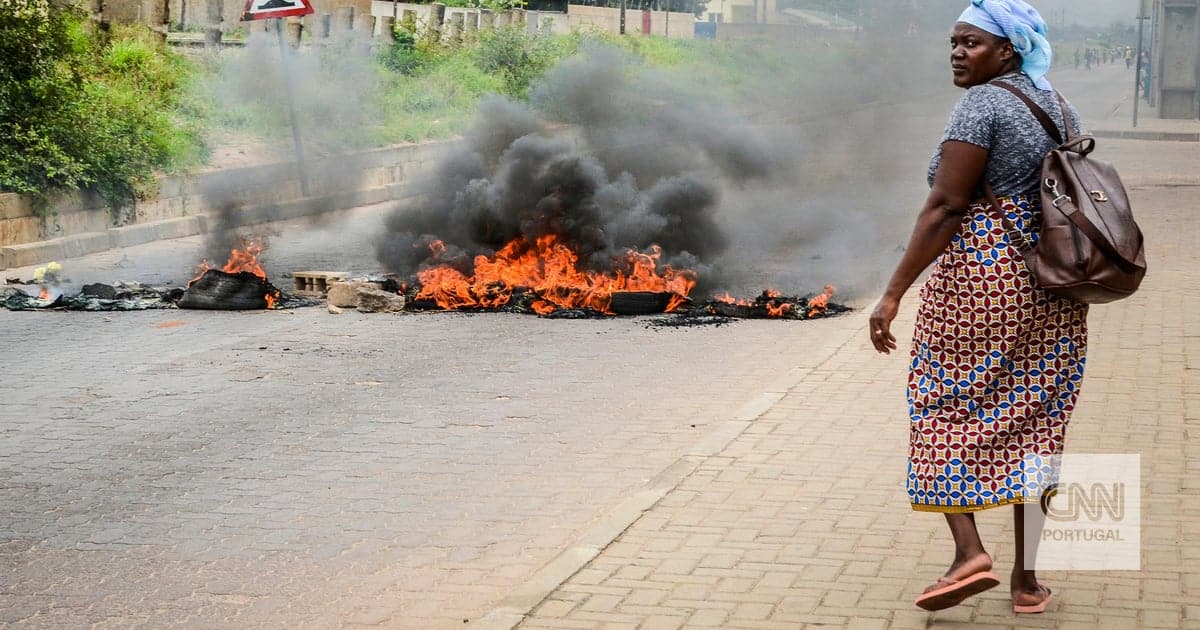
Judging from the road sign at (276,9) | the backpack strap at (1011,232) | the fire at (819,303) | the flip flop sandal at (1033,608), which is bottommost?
the fire at (819,303)

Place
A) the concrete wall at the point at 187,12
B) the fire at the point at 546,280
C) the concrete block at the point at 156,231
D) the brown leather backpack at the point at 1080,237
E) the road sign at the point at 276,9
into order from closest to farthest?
the brown leather backpack at the point at 1080,237, the fire at the point at 546,280, the concrete block at the point at 156,231, the road sign at the point at 276,9, the concrete wall at the point at 187,12

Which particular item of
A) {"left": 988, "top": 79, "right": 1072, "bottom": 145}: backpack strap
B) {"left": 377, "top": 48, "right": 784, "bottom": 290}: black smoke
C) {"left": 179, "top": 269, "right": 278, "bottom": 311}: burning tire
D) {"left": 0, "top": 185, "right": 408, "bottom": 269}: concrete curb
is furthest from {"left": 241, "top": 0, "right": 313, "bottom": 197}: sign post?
{"left": 988, "top": 79, "right": 1072, "bottom": 145}: backpack strap

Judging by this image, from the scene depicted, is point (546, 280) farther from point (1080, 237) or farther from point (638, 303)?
point (1080, 237)

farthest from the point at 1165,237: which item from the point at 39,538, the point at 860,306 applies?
the point at 39,538

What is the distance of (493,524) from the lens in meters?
5.64

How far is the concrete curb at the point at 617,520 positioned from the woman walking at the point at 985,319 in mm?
1174

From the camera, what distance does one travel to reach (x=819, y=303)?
10.7 metres

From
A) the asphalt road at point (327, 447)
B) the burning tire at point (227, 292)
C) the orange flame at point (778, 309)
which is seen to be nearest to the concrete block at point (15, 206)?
the asphalt road at point (327, 447)

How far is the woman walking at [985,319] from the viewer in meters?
4.07

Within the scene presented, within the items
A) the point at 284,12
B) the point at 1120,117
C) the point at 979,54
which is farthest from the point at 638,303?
the point at 1120,117

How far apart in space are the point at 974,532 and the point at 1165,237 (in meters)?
10.9

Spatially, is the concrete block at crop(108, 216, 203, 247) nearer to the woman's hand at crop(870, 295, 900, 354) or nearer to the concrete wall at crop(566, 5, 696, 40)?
the woman's hand at crop(870, 295, 900, 354)

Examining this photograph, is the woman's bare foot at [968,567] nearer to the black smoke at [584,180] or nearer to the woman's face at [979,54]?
the woman's face at [979,54]

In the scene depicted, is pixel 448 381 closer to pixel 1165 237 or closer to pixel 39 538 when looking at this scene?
pixel 39 538
